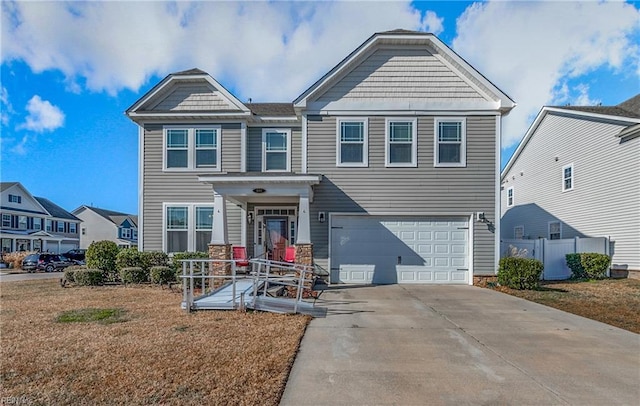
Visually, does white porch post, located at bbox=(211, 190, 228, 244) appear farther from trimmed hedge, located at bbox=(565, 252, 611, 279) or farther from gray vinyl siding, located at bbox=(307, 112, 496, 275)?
trimmed hedge, located at bbox=(565, 252, 611, 279)

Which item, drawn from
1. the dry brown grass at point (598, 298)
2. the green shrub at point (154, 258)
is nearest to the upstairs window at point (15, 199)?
the green shrub at point (154, 258)

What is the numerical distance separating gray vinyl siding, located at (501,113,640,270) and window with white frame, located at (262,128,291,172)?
1256 cm

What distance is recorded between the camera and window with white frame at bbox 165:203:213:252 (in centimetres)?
1236

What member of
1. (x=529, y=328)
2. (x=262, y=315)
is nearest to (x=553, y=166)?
(x=529, y=328)

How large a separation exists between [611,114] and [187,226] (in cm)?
1702

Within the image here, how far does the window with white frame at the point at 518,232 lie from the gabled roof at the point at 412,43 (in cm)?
1130

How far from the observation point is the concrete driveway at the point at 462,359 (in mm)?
3742

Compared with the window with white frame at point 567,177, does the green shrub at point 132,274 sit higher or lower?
lower

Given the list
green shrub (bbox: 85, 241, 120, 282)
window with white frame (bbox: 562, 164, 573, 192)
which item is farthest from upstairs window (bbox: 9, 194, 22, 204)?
window with white frame (bbox: 562, 164, 573, 192)

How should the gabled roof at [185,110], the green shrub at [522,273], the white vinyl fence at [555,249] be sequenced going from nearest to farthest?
the green shrub at [522,273], the gabled roof at [185,110], the white vinyl fence at [555,249]

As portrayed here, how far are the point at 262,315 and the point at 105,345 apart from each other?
2676 mm

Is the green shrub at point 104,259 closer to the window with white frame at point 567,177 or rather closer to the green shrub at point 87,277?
the green shrub at point 87,277

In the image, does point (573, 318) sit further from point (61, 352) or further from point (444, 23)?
point (444, 23)

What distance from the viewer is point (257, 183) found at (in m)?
10.5
